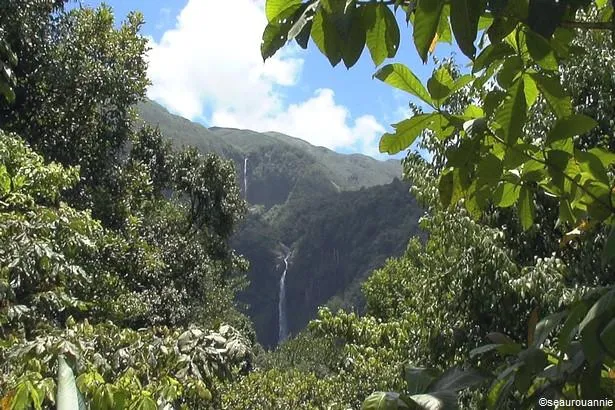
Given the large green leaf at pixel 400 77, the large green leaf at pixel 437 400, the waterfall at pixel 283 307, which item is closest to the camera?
the large green leaf at pixel 437 400

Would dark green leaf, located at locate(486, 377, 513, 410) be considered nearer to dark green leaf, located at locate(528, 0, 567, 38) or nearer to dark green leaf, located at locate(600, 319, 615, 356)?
dark green leaf, located at locate(600, 319, 615, 356)

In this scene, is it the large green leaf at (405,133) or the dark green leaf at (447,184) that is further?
the dark green leaf at (447,184)

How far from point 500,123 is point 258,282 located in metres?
87.0

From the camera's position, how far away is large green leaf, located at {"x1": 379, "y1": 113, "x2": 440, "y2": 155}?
104 cm

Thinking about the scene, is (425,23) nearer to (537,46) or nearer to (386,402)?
(537,46)

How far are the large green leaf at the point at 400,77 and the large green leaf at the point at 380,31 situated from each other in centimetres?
4

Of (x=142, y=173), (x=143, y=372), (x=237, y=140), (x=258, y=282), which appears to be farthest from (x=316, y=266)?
(x=143, y=372)

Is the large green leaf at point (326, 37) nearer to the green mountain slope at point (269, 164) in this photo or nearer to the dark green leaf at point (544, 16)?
the dark green leaf at point (544, 16)

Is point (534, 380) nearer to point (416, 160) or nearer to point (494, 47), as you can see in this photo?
point (494, 47)

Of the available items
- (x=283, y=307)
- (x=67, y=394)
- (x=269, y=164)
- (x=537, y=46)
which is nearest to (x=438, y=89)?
(x=537, y=46)

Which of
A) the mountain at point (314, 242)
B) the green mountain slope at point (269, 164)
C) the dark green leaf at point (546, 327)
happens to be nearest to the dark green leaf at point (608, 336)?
the dark green leaf at point (546, 327)

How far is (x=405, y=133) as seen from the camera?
42.7 inches

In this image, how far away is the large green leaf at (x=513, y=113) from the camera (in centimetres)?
94

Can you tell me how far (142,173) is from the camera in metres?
10.4
